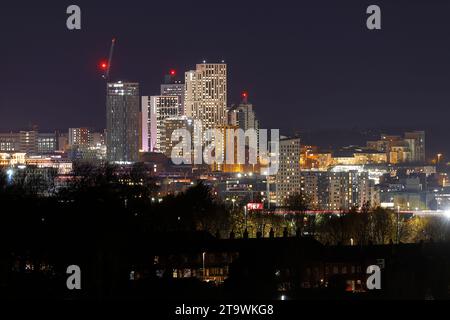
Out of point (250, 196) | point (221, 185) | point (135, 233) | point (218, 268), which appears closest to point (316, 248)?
point (218, 268)

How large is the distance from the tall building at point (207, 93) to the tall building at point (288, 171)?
124ft

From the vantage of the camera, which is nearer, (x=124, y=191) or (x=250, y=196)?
(x=124, y=191)

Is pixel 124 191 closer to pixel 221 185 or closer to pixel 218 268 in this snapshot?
pixel 218 268

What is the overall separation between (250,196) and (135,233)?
6960 cm

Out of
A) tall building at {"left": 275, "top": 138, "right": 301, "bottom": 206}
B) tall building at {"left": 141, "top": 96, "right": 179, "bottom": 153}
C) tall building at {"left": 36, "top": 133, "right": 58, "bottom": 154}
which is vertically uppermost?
tall building at {"left": 141, "top": 96, "right": 179, "bottom": 153}

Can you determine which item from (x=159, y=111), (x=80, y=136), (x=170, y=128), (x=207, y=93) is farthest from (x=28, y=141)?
(x=207, y=93)

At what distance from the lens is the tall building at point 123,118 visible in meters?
159

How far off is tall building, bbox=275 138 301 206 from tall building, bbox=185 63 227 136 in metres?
37.7

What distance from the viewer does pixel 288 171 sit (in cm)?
12012

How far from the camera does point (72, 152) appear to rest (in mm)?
153875

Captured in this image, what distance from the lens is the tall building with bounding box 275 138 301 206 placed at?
116125mm

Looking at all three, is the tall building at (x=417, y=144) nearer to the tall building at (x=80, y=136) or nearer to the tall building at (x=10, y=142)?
the tall building at (x=80, y=136)

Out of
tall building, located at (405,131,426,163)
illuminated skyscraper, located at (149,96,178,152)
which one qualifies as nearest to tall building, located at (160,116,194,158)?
illuminated skyscraper, located at (149,96,178,152)

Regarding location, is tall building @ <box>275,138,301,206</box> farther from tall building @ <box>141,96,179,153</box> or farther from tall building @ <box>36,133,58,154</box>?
tall building @ <box>36,133,58,154</box>
